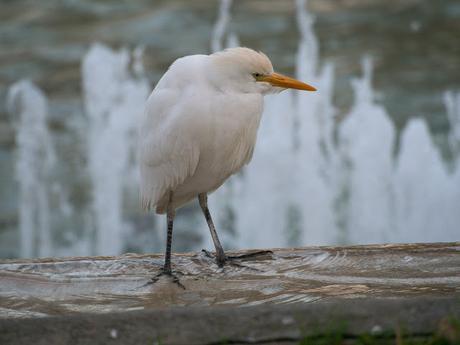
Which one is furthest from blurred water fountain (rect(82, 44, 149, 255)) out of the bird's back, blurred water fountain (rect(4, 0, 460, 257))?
the bird's back

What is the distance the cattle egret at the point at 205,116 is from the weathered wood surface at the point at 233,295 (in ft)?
0.69

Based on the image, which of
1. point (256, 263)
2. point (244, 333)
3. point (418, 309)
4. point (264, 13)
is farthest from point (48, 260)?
point (264, 13)

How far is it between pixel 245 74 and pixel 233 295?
1.04m

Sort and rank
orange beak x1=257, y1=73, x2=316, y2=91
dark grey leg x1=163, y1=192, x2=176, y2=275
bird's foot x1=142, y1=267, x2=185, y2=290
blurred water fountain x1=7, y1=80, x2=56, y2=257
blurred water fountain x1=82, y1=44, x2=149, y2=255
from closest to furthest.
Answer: bird's foot x1=142, y1=267, x2=185, y2=290
dark grey leg x1=163, y1=192, x2=176, y2=275
orange beak x1=257, y1=73, x2=316, y2=91
blurred water fountain x1=82, y1=44, x2=149, y2=255
blurred water fountain x1=7, y1=80, x2=56, y2=257

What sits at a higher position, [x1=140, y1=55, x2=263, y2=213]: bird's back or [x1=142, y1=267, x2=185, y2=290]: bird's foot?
[x1=140, y1=55, x2=263, y2=213]: bird's back

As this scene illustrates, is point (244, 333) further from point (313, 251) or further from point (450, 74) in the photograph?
point (450, 74)

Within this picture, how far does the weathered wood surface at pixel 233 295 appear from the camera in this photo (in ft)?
7.31

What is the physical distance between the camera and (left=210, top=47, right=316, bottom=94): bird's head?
339 cm

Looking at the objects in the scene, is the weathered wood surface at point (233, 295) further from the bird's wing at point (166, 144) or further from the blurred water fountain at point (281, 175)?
the blurred water fountain at point (281, 175)

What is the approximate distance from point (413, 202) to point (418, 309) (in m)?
10.5

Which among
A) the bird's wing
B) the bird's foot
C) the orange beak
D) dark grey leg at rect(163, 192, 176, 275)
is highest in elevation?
the orange beak

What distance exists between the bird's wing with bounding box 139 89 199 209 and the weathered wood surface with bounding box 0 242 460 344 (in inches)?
14.3

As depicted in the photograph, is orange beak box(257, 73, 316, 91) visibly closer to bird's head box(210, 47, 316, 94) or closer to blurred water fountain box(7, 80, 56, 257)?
bird's head box(210, 47, 316, 94)

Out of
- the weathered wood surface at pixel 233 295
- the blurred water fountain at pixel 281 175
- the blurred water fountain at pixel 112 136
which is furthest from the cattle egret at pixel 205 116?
the blurred water fountain at pixel 112 136
